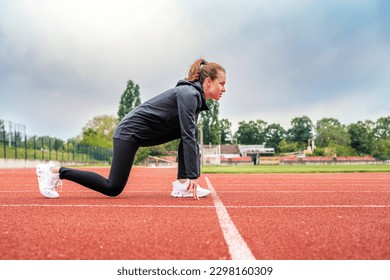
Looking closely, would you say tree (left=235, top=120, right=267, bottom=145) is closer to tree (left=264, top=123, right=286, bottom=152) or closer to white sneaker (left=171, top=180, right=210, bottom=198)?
tree (left=264, top=123, right=286, bottom=152)

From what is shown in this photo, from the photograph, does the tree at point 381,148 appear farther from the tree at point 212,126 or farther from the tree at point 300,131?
the tree at point 212,126

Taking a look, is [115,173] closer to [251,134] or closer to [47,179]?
[47,179]

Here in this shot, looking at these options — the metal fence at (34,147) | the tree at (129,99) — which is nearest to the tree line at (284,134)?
the tree at (129,99)

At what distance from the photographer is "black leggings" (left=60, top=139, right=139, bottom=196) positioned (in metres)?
4.44

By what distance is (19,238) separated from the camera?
2416 mm

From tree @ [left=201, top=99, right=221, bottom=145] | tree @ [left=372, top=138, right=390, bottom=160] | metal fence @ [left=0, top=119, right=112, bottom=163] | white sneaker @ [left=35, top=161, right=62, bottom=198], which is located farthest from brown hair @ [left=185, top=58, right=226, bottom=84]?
tree @ [left=372, top=138, right=390, bottom=160]

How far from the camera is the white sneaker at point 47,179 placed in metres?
4.54

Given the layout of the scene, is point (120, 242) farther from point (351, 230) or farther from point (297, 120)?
point (297, 120)

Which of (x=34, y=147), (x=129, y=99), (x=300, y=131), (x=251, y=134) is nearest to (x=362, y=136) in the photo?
(x=300, y=131)

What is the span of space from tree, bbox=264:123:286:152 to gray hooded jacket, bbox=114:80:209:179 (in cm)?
11436

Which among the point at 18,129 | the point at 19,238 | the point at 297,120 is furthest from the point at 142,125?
the point at 297,120

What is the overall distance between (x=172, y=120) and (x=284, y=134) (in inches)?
4630
